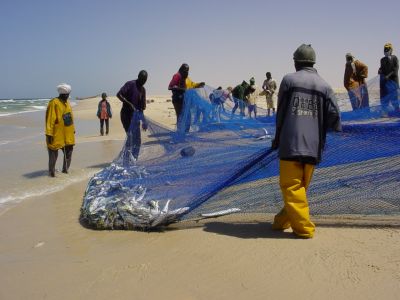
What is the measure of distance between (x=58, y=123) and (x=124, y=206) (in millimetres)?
3295

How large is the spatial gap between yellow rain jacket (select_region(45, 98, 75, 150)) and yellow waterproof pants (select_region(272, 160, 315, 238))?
4.53 metres

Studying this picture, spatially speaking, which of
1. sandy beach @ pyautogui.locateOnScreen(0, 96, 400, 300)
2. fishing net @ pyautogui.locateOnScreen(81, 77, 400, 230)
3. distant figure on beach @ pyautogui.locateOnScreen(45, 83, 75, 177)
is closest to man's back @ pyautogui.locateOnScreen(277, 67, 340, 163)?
fishing net @ pyautogui.locateOnScreen(81, 77, 400, 230)

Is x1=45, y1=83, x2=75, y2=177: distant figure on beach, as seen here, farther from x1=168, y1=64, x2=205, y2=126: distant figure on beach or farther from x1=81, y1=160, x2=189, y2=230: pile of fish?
x1=81, y1=160, x2=189, y2=230: pile of fish

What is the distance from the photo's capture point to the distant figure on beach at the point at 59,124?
270 inches

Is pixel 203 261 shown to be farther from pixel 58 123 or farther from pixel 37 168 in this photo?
pixel 37 168

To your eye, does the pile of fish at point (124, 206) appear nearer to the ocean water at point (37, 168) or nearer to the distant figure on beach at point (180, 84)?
the ocean water at point (37, 168)

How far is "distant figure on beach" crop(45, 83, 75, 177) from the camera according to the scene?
685cm

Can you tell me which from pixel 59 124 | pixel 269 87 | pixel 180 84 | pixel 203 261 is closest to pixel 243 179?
pixel 203 261

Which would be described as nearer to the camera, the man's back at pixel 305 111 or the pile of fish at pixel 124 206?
the man's back at pixel 305 111

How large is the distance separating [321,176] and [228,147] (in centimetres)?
95

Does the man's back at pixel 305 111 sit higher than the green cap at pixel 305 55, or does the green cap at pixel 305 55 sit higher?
the green cap at pixel 305 55

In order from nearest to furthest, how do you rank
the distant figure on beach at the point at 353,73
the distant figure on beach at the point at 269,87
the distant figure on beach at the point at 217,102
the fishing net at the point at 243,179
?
the fishing net at the point at 243,179 < the distant figure on beach at the point at 217,102 < the distant figure on beach at the point at 353,73 < the distant figure on beach at the point at 269,87

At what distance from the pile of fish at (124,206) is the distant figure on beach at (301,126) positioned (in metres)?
1.07

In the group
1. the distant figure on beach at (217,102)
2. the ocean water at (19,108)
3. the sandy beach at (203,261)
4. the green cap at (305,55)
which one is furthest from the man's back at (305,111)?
the ocean water at (19,108)
